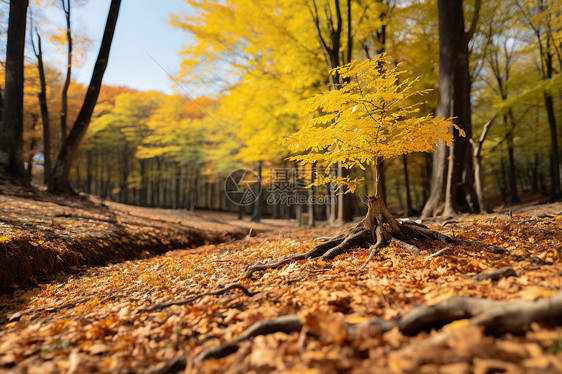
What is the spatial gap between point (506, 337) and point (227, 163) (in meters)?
17.6

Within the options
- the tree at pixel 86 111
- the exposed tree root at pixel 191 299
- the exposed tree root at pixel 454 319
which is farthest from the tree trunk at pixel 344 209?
the tree at pixel 86 111

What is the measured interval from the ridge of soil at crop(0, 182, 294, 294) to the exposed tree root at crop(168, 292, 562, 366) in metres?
3.91

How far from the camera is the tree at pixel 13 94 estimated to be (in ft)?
23.4

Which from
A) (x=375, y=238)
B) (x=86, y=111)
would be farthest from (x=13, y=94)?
(x=375, y=238)

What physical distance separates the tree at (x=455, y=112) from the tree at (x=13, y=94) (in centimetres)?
1181

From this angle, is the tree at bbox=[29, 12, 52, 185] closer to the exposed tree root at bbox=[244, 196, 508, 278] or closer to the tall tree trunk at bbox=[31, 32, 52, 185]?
the tall tree trunk at bbox=[31, 32, 52, 185]

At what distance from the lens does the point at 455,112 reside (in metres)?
6.61

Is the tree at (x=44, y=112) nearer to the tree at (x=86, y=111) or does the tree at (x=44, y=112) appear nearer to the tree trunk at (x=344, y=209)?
the tree at (x=86, y=111)

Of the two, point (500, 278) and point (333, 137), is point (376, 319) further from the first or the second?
point (333, 137)

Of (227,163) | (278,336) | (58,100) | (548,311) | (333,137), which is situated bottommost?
(278,336)

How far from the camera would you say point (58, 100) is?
702 inches

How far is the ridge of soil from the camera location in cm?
380

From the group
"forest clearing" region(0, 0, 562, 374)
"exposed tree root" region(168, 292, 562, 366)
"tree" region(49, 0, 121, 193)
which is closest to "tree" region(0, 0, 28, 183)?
"forest clearing" region(0, 0, 562, 374)

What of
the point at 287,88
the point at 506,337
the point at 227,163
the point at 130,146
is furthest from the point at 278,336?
the point at 130,146
